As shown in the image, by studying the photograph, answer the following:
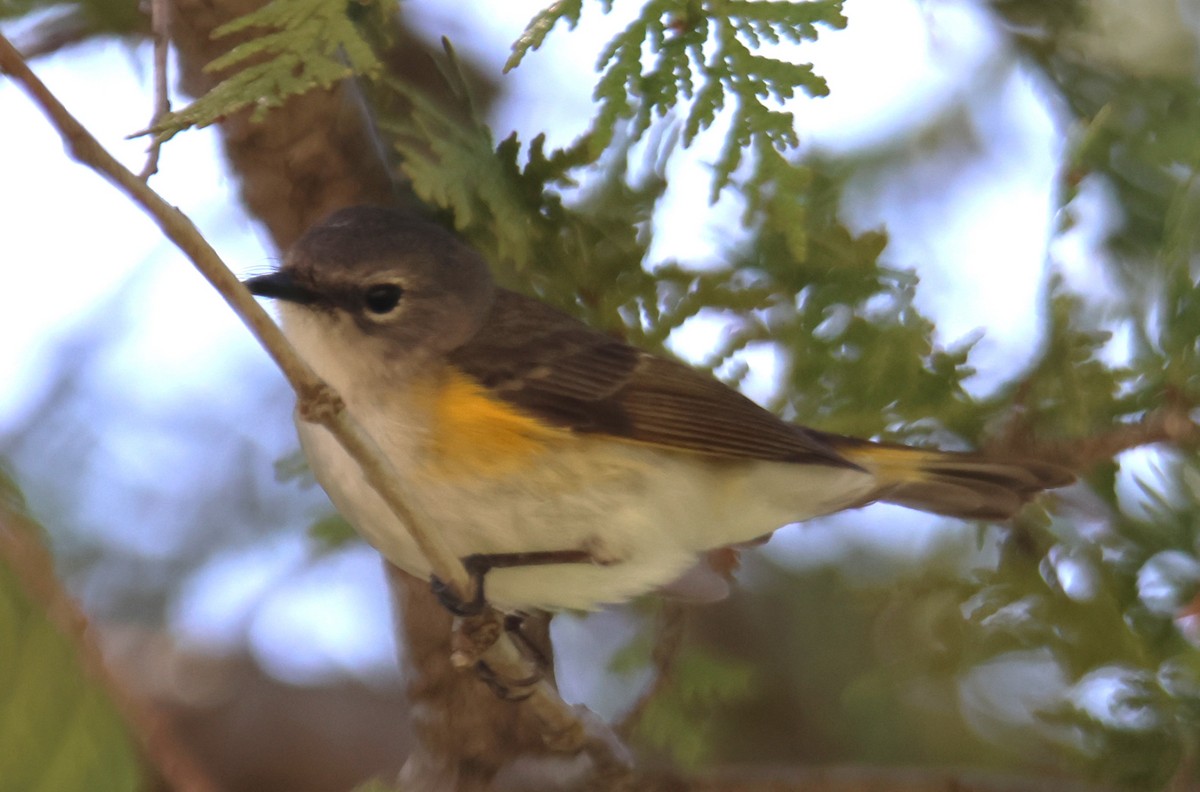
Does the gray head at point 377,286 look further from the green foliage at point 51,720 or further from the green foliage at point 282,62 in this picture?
the green foliage at point 51,720

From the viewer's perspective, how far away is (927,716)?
3.03 m

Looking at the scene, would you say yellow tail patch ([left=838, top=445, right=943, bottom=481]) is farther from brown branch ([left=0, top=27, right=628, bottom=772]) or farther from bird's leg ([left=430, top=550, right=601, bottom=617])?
brown branch ([left=0, top=27, right=628, bottom=772])

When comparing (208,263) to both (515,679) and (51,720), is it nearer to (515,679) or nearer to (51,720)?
(51,720)

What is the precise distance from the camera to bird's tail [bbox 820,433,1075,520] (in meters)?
2.02

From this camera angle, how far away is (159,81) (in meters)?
1.62

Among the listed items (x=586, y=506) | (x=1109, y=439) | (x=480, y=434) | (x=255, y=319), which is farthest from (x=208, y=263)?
(x=1109, y=439)

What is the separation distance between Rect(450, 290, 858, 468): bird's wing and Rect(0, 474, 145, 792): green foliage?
1135 millimetres

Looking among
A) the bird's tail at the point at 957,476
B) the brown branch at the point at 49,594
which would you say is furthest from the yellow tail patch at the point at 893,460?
A: the brown branch at the point at 49,594

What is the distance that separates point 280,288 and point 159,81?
0.37 metres

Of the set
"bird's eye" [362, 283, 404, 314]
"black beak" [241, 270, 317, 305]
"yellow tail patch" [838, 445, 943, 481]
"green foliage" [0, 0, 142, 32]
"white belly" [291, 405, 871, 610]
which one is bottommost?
"white belly" [291, 405, 871, 610]

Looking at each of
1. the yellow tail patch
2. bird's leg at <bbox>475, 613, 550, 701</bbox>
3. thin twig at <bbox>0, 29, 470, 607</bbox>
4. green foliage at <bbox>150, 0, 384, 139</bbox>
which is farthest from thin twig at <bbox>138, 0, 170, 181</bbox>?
the yellow tail patch

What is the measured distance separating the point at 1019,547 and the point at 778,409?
47 centimetres

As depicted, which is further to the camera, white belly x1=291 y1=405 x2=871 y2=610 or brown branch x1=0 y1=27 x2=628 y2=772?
white belly x1=291 y1=405 x2=871 y2=610

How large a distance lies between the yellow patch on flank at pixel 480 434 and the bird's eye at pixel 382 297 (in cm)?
20
